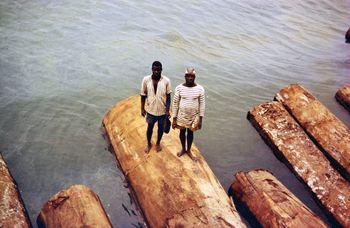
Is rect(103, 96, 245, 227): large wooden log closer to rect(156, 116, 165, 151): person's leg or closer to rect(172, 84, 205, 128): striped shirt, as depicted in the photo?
rect(156, 116, 165, 151): person's leg

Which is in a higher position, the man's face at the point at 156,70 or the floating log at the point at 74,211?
the man's face at the point at 156,70

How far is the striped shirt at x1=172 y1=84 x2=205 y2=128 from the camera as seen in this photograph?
205 inches

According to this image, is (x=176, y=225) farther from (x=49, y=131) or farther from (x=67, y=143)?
(x=49, y=131)

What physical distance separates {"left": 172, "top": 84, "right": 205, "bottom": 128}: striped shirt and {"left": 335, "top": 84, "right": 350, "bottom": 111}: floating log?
5.51 metres

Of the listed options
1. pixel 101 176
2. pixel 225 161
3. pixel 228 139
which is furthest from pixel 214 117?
pixel 101 176

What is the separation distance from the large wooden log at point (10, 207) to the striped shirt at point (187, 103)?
2772 mm

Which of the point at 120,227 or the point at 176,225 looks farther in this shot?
the point at 120,227

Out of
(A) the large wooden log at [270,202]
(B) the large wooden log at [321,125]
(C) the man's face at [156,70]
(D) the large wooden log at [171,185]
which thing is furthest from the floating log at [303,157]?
(C) the man's face at [156,70]

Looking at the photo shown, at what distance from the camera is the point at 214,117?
8.46 meters

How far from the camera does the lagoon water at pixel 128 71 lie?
22.0ft

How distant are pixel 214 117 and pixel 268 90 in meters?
2.26

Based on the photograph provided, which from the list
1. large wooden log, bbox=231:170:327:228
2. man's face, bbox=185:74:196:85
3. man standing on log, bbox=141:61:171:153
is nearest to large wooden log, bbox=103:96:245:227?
man standing on log, bbox=141:61:171:153

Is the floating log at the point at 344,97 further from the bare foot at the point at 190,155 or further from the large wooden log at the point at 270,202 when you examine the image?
the bare foot at the point at 190,155

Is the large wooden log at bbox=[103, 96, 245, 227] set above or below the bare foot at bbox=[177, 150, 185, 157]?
below
